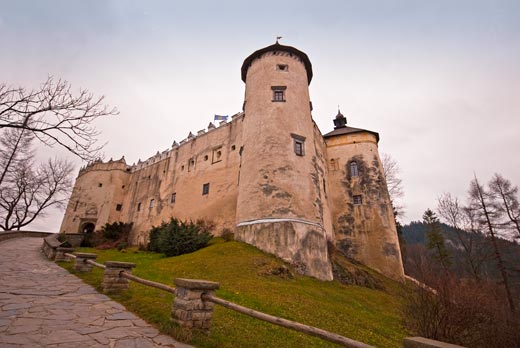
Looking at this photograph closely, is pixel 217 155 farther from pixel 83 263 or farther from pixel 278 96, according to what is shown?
pixel 83 263

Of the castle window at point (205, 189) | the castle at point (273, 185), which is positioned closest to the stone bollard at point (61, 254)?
the castle at point (273, 185)

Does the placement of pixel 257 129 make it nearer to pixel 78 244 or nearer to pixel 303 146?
pixel 303 146

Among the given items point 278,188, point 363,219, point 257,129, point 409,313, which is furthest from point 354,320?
point 363,219

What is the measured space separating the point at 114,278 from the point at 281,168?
→ 10257 millimetres

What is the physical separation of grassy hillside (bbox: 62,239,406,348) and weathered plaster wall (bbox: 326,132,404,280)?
5.64 metres

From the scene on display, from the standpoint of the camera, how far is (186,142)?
28.6 metres

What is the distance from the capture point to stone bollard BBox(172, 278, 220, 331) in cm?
457

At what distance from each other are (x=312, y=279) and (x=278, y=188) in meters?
4.86

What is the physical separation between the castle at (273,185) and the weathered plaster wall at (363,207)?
0.25 ft

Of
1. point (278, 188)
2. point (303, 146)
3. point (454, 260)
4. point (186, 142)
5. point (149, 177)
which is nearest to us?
point (278, 188)

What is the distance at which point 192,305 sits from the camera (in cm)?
463

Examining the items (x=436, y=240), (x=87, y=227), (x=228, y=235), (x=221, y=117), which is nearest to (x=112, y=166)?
(x=87, y=227)

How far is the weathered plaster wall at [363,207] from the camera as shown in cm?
2078

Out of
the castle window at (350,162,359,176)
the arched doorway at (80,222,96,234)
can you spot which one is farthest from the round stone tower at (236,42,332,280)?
the arched doorway at (80,222,96,234)
